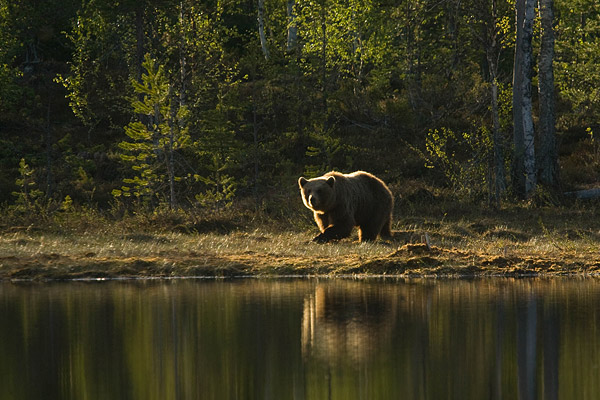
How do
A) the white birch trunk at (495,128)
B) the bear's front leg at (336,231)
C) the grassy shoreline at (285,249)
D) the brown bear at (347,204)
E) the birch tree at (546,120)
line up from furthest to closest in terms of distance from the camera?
the birch tree at (546,120) < the white birch trunk at (495,128) < the bear's front leg at (336,231) < the brown bear at (347,204) < the grassy shoreline at (285,249)

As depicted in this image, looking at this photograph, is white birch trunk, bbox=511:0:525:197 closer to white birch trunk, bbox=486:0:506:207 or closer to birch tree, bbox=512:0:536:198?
birch tree, bbox=512:0:536:198

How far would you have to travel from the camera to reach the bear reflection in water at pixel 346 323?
10945 mm

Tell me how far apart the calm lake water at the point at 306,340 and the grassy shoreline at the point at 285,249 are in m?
1.41

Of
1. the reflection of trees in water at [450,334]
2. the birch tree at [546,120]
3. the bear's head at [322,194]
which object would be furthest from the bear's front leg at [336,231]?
the birch tree at [546,120]

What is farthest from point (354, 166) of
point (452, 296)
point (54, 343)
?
point (54, 343)

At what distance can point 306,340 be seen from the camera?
11.7 meters

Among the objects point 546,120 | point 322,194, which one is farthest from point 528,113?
point 322,194

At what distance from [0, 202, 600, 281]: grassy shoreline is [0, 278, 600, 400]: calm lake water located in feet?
4.63

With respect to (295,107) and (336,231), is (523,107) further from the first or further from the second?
(336,231)

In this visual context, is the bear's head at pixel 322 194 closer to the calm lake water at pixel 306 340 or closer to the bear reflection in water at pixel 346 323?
the calm lake water at pixel 306 340

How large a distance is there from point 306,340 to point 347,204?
11.5 meters

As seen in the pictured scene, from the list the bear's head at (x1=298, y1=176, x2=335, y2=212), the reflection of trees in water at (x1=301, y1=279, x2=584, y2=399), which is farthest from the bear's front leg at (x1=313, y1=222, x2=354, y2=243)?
the reflection of trees in water at (x1=301, y1=279, x2=584, y2=399)

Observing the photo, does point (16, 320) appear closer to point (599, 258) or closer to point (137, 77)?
point (599, 258)

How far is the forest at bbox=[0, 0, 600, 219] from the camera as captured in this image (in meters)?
31.7
